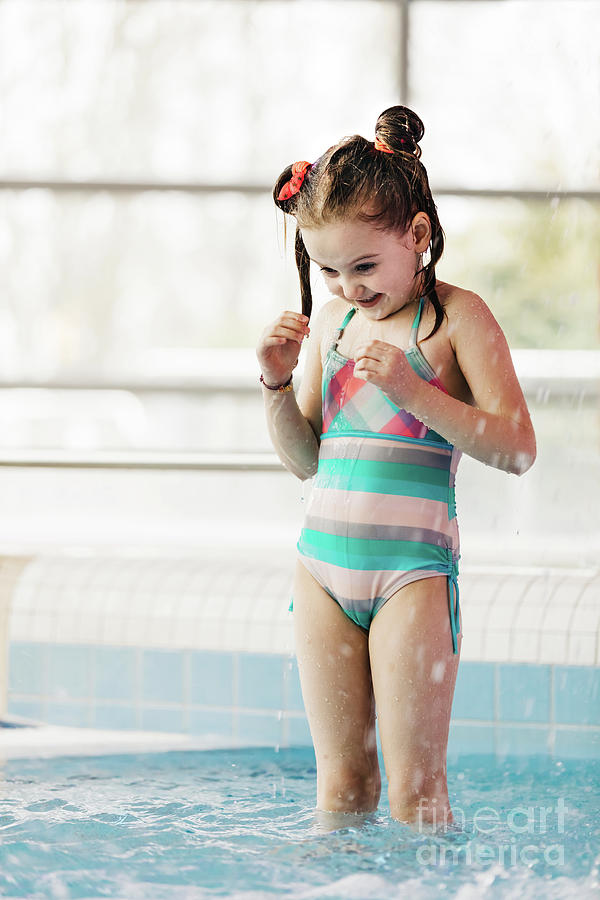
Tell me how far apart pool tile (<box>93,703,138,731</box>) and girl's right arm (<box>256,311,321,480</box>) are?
1.14 meters

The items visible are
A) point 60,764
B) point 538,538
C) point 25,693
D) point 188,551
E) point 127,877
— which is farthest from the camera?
point 538,538

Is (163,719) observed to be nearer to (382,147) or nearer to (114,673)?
(114,673)

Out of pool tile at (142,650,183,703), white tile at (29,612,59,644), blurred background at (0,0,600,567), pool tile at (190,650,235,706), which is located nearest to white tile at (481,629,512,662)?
pool tile at (190,650,235,706)

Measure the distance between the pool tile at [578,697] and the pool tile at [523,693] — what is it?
3 centimetres

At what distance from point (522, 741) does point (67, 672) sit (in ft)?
3.56

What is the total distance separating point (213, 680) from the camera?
7.86 feet

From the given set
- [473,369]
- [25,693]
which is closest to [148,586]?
[25,693]

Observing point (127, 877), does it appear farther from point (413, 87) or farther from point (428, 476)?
point (413, 87)

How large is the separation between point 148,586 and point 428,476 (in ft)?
4.49

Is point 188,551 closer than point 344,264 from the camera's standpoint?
No

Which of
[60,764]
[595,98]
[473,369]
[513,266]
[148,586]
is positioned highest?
[595,98]

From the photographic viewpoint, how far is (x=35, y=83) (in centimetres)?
A: 389

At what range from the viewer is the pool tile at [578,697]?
88.4 inches

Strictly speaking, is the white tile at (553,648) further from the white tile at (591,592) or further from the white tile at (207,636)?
the white tile at (207,636)
